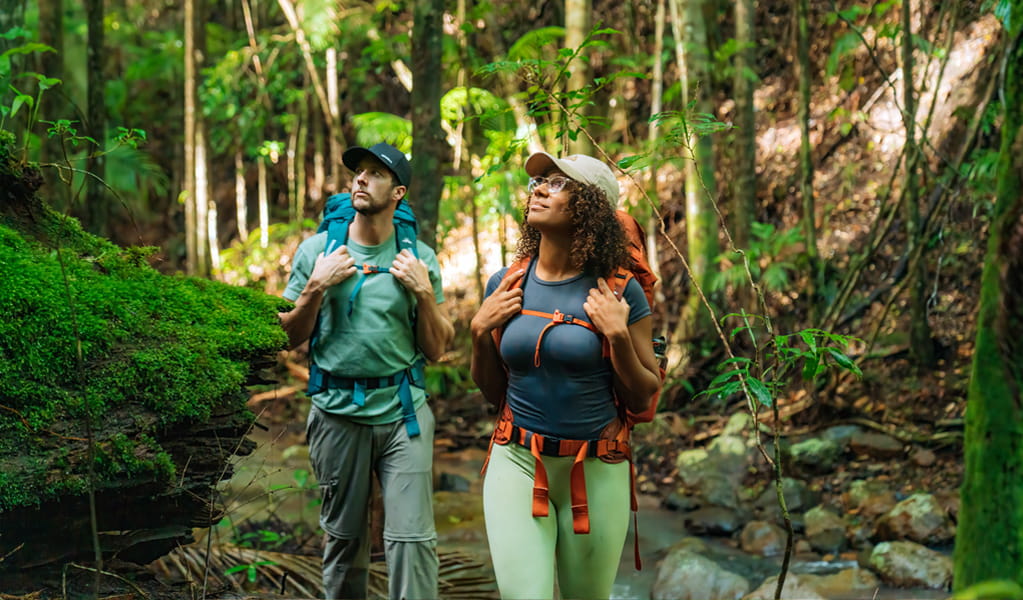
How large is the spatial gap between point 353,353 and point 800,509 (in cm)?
603

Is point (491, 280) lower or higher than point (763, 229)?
higher

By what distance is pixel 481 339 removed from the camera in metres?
3.39

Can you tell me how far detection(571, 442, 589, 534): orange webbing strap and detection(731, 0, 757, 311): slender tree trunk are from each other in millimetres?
8630

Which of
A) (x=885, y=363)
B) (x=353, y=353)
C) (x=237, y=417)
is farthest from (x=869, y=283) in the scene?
(x=237, y=417)

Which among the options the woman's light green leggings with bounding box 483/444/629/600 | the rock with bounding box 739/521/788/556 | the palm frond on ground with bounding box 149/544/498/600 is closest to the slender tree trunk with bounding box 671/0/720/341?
the rock with bounding box 739/521/788/556

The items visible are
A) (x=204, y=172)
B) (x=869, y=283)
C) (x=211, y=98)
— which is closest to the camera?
(x=869, y=283)

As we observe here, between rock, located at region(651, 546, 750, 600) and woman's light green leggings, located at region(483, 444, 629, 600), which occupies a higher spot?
woman's light green leggings, located at region(483, 444, 629, 600)

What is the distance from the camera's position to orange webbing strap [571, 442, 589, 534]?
3.13 metres

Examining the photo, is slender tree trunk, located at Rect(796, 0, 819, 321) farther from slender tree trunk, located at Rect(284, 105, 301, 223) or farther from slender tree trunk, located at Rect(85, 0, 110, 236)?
Answer: slender tree trunk, located at Rect(284, 105, 301, 223)

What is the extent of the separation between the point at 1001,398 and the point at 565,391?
1464 millimetres

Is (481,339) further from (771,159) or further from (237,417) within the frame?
(771,159)

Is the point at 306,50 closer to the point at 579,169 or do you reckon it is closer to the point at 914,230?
the point at 914,230

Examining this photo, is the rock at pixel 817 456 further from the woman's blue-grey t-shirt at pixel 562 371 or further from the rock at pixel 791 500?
the woman's blue-grey t-shirt at pixel 562 371

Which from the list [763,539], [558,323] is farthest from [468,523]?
[558,323]
